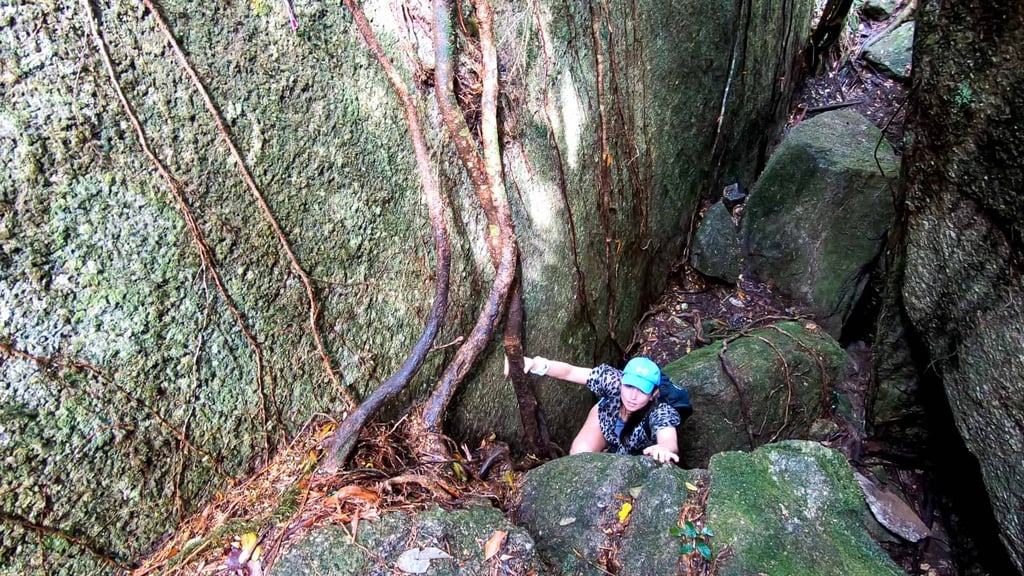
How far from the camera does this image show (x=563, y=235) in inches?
124

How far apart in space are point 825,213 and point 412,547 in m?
4.38

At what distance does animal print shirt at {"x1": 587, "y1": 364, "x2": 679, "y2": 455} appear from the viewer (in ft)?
9.80

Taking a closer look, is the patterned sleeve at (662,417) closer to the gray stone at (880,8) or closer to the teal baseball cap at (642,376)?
the teal baseball cap at (642,376)

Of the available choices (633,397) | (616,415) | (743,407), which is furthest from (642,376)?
(743,407)

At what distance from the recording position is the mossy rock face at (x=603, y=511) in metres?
1.82

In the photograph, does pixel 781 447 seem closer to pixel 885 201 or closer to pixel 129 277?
pixel 129 277

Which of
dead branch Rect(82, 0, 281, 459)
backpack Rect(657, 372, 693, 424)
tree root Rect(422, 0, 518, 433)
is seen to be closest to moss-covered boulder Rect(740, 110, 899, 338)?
backpack Rect(657, 372, 693, 424)

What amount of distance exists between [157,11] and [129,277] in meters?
0.67

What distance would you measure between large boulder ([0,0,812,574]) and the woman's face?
0.61m

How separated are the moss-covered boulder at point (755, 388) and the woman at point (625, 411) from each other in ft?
1.95

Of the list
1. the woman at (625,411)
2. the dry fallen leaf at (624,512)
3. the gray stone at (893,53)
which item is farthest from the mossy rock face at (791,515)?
the gray stone at (893,53)

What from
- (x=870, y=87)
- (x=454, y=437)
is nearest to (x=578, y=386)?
(x=454, y=437)

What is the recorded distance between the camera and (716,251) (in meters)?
5.23

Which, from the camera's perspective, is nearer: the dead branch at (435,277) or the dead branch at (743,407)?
the dead branch at (435,277)
